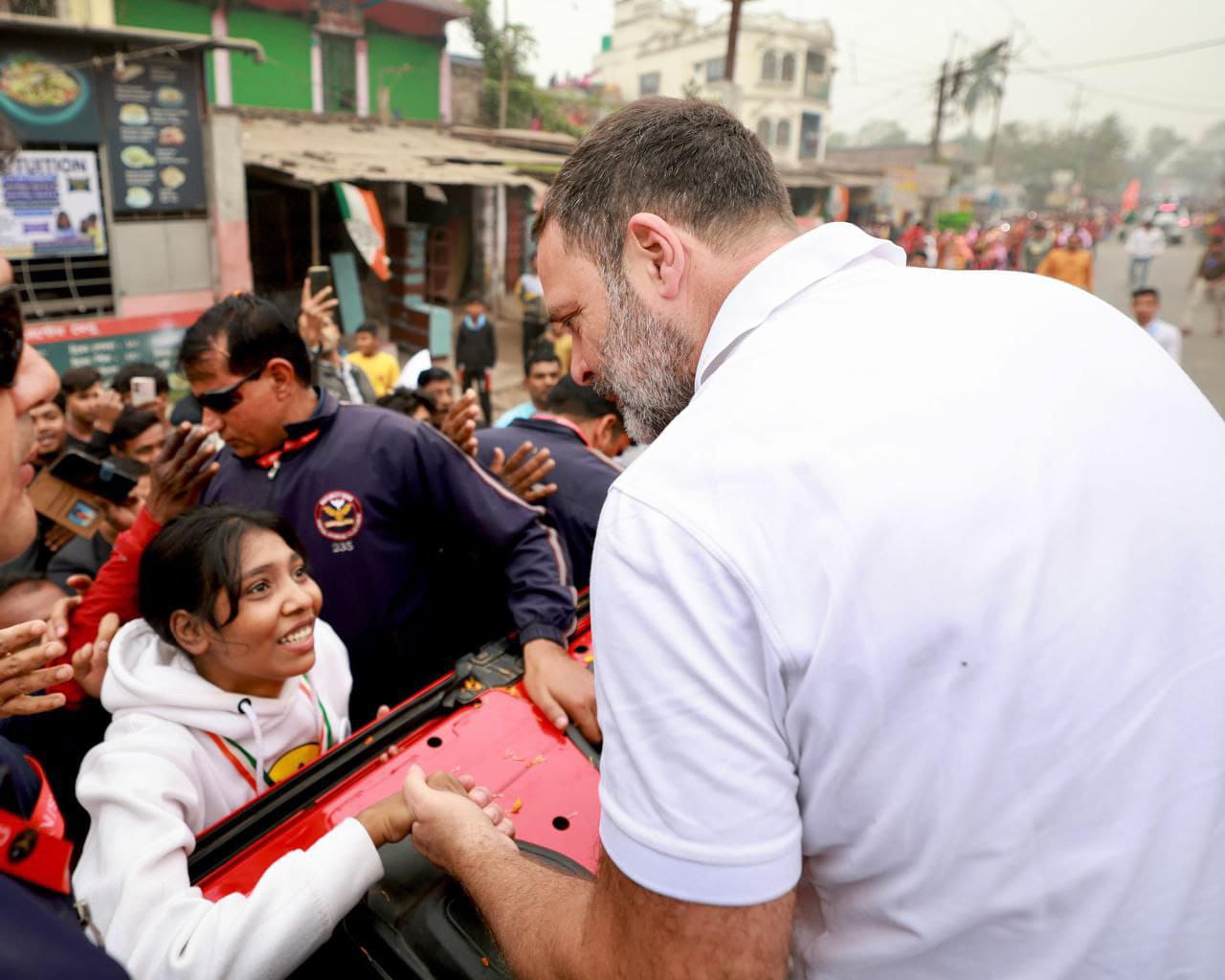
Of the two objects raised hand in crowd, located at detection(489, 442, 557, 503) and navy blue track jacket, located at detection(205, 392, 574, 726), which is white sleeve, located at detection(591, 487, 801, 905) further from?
raised hand in crowd, located at detection(489, 442, 557, 503)

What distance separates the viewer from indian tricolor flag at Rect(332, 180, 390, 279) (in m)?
10.1

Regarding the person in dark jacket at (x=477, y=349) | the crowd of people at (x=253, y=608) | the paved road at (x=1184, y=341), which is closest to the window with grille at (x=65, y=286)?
the person in dark jacket at (x=477, y=349)

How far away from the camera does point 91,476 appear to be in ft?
8.22

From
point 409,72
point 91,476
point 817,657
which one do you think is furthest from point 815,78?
point 817,657

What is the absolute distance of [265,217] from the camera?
12.4 metres

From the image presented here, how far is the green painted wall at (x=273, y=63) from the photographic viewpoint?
14523 mm

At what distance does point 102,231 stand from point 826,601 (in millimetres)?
9401

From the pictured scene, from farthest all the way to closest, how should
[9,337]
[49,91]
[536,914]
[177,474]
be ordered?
1. [49,91]
2. [177,474]
3. [9,337]
4. [536,914]

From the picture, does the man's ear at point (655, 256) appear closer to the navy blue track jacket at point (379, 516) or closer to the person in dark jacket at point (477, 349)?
the navy blue track jacket at point (379, 516)

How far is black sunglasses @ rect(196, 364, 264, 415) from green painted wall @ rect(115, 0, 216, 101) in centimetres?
1217

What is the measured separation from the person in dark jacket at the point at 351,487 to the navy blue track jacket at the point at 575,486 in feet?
1.38

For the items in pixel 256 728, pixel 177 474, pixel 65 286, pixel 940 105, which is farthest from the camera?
pixel 940 105

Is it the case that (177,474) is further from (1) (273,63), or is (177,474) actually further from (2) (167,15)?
(1) (273,63)

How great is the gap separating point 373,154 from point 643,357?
41.4ft
